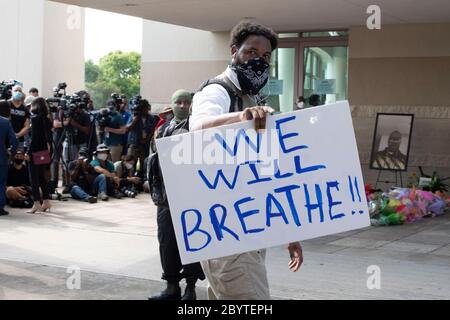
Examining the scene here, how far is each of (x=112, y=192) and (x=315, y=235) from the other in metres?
10.9

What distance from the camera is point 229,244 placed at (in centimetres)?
326

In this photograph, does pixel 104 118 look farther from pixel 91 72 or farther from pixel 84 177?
pixel 91 72

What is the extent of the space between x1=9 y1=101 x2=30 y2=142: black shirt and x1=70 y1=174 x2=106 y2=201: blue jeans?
132 centimetres

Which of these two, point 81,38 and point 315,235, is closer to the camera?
point 315,235

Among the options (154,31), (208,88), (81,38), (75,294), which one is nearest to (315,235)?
(208,88)

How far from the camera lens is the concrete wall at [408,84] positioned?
1428 centimetres

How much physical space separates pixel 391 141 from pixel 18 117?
7.10 meters

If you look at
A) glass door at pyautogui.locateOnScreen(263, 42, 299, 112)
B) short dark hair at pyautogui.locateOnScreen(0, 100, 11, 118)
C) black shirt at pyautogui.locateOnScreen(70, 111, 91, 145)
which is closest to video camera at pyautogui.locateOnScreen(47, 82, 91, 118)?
black shirt at pyautogui.locateOnScreen(70, 111, 91, 145)

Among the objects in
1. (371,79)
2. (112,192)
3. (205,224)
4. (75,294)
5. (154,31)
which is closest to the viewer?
(205,224)

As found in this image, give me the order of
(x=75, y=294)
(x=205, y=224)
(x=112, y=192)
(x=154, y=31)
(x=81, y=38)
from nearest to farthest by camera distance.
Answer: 1. (x=205, y=224)
2. (x=75, y=294)
3. (x=112, y=192)
4. (x=154, y=31)
5. (x=81, y=38)

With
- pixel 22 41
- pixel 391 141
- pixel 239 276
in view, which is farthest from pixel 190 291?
pixel 22 41

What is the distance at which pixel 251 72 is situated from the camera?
3441 millimetres

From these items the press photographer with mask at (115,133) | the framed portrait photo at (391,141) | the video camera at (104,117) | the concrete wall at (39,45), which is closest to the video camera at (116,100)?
the press photographer with mask at (115,133)

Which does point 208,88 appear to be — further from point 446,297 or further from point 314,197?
point 446,297
